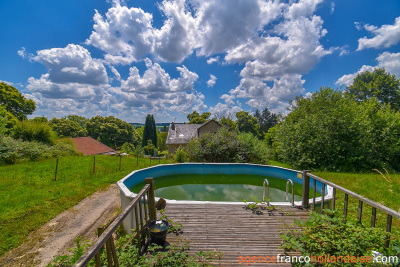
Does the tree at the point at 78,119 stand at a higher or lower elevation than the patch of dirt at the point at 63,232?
higher

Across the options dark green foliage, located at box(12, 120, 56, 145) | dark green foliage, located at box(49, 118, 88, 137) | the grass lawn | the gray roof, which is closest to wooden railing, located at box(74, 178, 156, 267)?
the grass lawn

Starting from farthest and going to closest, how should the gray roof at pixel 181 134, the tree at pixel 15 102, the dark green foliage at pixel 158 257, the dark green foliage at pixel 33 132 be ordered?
the gray roof at pixel 181 134 < the tree at pixel 15 102 < the dark green foliage at pixel 33 132 < the dark green foliage at pixel 158 257

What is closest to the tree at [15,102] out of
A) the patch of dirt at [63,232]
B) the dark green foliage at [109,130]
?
the dark green foliage at [109,130]

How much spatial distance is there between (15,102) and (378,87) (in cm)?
4766

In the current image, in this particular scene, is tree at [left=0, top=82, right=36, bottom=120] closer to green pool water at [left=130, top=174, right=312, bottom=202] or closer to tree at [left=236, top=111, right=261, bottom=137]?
green pool water at [left=130, top=174, right=312, bottom=202]

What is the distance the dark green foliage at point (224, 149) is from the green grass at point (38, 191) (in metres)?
4.36

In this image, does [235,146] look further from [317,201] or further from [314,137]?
[317,201]

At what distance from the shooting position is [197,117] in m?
38.4

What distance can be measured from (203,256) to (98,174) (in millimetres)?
8005

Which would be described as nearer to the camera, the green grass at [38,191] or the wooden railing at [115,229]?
the wooden railing at [115,229]

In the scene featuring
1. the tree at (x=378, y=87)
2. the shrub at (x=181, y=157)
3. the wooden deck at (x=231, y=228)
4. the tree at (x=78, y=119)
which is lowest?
the wooden deck at (x=231, y=228)

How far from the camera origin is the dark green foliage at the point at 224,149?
36.5 ft

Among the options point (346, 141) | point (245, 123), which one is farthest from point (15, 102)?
point (245, 123)

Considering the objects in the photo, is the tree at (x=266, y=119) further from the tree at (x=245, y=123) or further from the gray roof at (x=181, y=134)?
the gray roof at (x=181, y=134)
